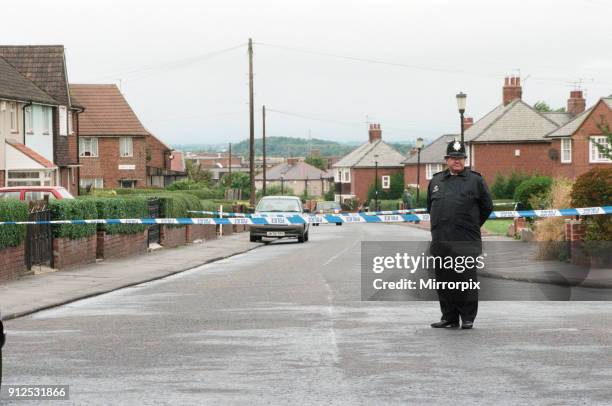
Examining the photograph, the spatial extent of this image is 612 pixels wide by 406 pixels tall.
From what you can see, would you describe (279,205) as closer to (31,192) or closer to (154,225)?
(154,225)

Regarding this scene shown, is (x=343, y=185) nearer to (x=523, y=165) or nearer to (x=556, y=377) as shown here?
(x=523, y=165)

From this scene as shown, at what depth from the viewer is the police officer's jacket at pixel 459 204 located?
12242mm

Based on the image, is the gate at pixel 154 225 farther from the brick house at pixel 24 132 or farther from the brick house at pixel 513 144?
the brick house at pixel 513 144

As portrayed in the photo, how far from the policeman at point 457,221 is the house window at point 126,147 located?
68845 mm

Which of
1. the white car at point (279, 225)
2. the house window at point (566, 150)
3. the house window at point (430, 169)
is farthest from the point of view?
the house window at point (430, 169)

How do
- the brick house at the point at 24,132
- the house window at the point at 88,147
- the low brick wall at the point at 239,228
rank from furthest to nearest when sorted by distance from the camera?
the house window at the point at 88,147
the low brick wall at the point at 239,228
the brick house at the point at 24,132

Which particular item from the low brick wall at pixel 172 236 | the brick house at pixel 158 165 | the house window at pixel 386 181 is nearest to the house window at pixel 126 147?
the brick house at pixel 158 165

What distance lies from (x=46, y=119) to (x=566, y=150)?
3805cm

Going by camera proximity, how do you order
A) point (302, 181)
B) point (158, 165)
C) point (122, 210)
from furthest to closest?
point (302, 181) → point (158, 165) → point (122, 210)

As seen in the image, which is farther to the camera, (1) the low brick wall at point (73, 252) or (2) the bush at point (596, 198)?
(1) the low brick wall at point (73, 252)

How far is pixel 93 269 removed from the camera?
24.2m

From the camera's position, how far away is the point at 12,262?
20.8m

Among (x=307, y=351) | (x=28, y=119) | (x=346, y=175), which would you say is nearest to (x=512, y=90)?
(x=346, y=175)

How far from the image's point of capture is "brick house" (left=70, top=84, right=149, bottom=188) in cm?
7856
